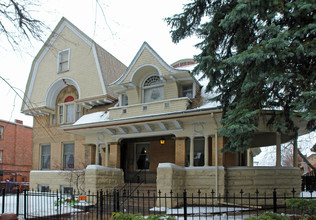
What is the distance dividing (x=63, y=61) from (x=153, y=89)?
826cm

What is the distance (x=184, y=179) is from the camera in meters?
A: 14.3

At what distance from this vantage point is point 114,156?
676 inches

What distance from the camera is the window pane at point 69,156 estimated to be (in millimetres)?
21109

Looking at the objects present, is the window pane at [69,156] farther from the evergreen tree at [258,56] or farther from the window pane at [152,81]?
the evergreen tree at [258,56]

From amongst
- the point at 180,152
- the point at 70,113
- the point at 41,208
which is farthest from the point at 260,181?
the point at 70,113

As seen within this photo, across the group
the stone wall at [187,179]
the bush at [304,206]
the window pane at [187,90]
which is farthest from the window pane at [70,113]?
the bush at [304,206]

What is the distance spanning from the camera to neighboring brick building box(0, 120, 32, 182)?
1224 inches

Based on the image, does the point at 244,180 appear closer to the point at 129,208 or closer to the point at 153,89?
the point at 129,208

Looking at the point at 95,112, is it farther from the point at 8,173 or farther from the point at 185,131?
the point at 8,173

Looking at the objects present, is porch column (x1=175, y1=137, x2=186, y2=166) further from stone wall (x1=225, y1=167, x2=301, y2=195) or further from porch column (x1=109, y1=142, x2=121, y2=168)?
porch column (x1=109, y1=142, x2=121, y2=168)

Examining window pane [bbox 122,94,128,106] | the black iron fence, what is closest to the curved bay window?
the black iron fence

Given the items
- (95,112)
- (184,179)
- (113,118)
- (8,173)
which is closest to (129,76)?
(113,118)

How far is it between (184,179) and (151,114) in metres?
3.63

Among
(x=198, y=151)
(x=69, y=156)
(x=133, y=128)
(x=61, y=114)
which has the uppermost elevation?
(x=61, y=114)
